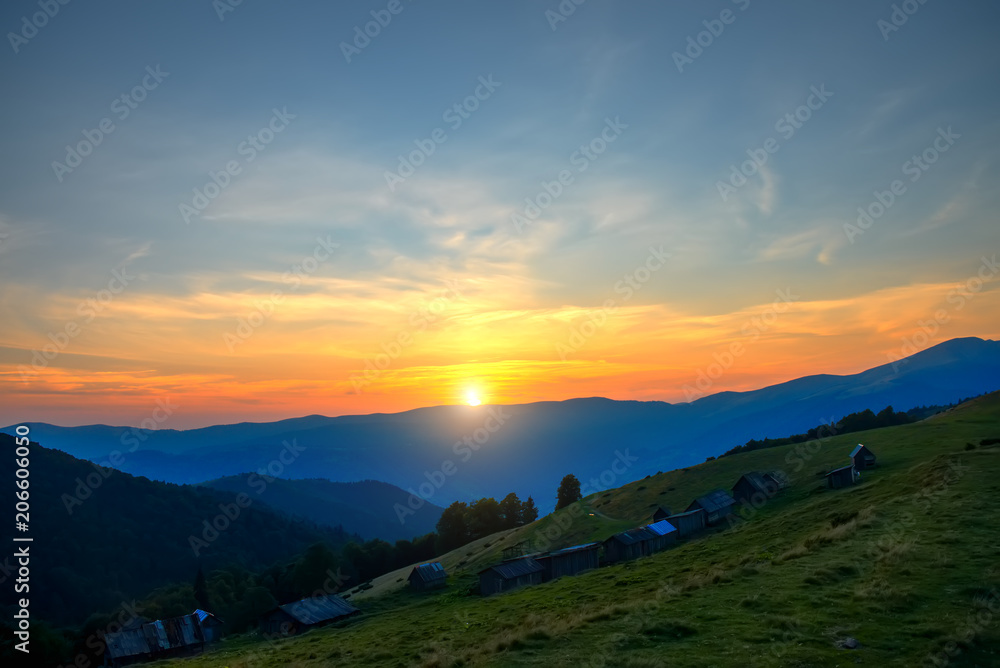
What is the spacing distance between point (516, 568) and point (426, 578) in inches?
715

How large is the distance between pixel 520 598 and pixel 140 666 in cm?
3470

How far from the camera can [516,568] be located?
6281cm

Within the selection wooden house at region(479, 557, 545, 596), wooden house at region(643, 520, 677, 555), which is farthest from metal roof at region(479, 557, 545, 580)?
wooden house at region(643, 520, 677, 555)

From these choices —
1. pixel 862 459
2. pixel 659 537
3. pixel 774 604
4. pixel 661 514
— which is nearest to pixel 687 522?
pixel 659 537

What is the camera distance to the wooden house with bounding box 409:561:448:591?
7512 centimetres

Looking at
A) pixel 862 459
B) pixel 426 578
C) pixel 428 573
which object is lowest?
pixel 862 459

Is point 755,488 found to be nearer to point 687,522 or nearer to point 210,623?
point 687,522

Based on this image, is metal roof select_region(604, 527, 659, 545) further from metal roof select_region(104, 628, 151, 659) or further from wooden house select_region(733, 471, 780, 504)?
metal roof select_region(104, 628, 151, 659)

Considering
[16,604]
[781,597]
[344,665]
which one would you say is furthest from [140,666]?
[16,604]

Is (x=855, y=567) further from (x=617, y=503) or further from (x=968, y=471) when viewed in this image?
(x=617, y=503)

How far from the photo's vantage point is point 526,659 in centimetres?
2328

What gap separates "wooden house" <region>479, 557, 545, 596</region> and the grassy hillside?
11.7ft

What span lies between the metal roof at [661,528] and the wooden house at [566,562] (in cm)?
815

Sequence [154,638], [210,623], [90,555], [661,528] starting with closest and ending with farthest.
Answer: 1. [154,638]
2. [661,528]
3. [210,623]
4. [90,555]
